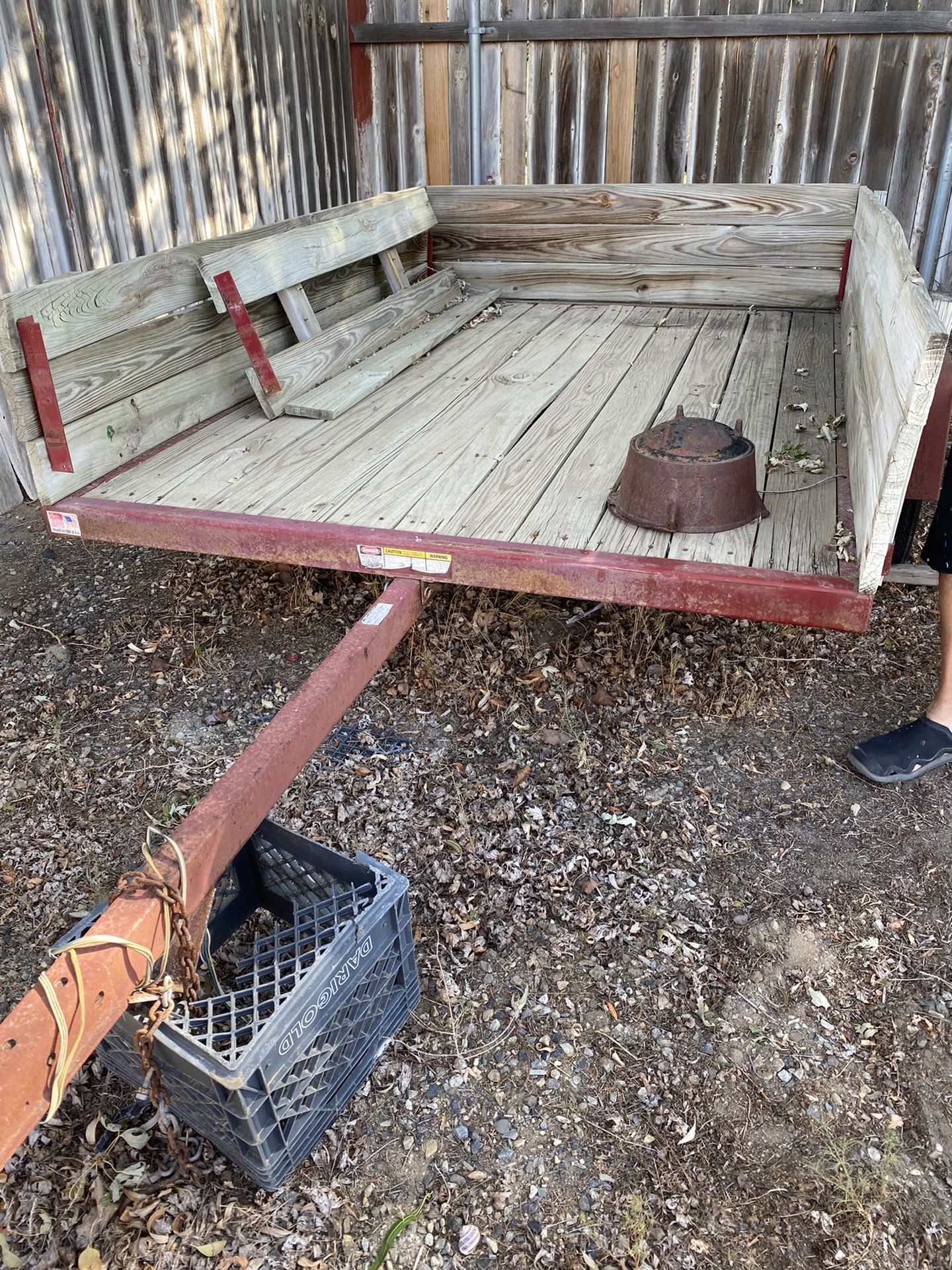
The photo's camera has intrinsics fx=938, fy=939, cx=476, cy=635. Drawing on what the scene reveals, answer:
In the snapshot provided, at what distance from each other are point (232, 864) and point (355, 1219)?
2.63 feet

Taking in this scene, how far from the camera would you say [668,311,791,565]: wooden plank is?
8.12ft

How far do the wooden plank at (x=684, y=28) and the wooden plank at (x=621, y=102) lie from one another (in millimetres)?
66

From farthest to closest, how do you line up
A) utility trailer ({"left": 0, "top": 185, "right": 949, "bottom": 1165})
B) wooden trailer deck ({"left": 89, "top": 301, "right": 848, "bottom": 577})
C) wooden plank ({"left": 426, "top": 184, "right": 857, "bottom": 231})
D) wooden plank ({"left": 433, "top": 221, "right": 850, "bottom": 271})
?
wooden plank ({"left": 433, "top": 221, "right": 850, "bottom": 271}) < wooden plank ({"left": 426, "top": 184, "right": 857, "bottom": 231}) < wooden trailer deck ({"left": 89, "top": 301, "right": 848, "bottom": 577}) < utility trailer ({"left": 0, "top": 185, "right": 949, "bottom": 1165})

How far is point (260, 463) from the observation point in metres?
3.11

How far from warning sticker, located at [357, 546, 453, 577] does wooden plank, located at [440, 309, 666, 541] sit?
4.8 inches

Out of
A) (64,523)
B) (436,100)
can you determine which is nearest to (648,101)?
(436,100)

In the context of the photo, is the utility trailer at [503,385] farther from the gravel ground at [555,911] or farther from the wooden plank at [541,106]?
the wooden plank at [541,106]

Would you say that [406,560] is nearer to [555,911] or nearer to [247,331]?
[555,911]

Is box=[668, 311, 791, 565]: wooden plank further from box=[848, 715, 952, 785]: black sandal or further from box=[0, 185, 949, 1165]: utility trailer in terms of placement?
box=[848, 715, 952, 785]: black sandal

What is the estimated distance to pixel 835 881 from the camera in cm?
253

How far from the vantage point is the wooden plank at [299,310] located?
3.67 meters

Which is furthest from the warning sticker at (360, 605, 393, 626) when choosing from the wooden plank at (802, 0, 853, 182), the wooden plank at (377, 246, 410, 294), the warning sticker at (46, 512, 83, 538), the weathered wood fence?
the wooden plank at (802, 0, 853, 182)

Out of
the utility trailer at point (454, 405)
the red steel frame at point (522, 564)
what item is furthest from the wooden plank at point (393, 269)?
the red steel frame at point (522, 564)

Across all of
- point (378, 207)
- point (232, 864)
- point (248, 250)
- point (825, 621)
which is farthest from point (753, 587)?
point (378, 207)
